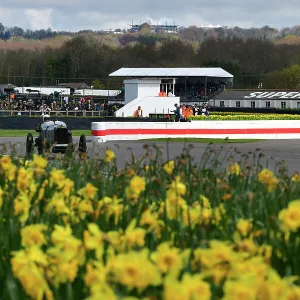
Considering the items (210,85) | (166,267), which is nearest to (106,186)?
(166,267)

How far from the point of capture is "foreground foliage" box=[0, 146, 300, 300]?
3.18 meters

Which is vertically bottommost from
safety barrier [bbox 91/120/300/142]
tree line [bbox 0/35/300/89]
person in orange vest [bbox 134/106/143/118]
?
safety barrier [bbox 91/120/300/142]

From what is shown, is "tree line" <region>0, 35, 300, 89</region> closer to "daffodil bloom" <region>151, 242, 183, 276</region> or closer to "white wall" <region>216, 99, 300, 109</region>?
"white wall" <region>216, 99, 300, 109</region>

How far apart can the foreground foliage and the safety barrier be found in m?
26.7

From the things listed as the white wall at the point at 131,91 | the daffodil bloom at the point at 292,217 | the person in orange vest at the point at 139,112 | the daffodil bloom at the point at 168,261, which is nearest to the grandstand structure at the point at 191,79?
the white wall at the point at 131,91

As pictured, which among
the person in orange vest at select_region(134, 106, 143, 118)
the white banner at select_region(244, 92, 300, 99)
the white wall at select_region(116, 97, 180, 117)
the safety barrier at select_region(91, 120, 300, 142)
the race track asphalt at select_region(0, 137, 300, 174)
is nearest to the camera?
the race track asphalt at select_region(0, 137, 300, 174)

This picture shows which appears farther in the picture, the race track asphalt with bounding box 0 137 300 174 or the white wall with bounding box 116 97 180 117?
the white wall with bounding box 116 97 180 117

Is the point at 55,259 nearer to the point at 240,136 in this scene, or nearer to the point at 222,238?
the point at 222,238

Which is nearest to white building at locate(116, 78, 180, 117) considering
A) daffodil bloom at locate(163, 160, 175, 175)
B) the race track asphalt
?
the race track asphalt

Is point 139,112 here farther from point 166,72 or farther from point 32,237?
point 32,237

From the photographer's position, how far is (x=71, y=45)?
598 ft

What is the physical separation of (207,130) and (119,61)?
146033 mm

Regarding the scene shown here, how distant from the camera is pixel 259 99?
313 ft

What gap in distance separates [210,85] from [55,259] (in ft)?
350
